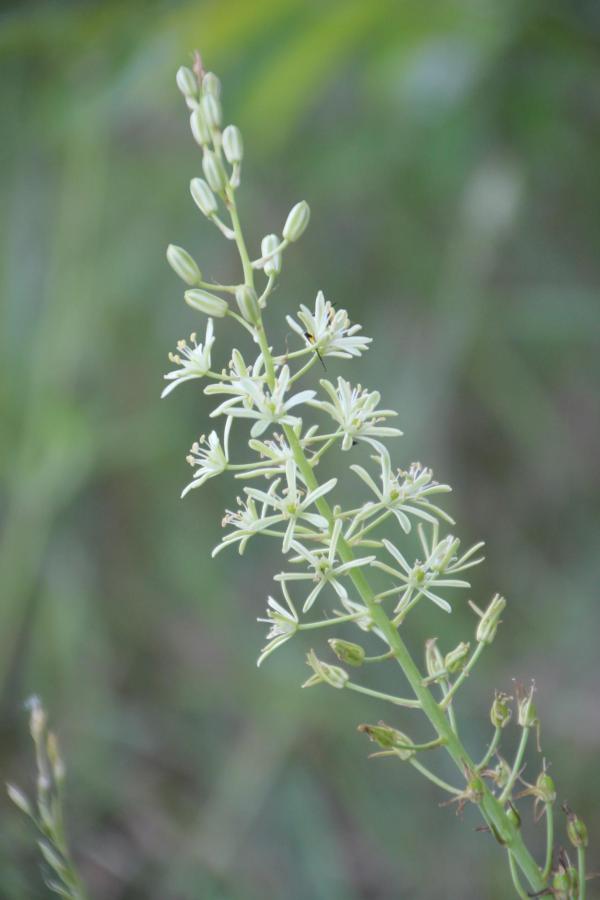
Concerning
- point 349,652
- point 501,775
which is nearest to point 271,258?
point 349,652

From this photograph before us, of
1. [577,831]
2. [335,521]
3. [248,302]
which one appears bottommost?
[577,831]

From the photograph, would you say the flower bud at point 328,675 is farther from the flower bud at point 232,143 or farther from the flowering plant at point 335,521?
the flower bud at point 232,143

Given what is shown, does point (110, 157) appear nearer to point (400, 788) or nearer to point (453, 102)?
point (453, 102)

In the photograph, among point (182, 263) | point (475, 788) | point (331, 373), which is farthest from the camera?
point (331, 373)

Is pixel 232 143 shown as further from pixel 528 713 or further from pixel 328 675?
pixel 528 713

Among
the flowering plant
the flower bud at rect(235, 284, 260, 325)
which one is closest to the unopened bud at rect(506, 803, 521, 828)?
the flowering plant

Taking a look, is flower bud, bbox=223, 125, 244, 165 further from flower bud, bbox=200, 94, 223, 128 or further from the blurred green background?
the blurred green background

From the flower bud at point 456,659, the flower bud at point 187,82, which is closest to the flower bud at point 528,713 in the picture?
the flower bud at point 456,659

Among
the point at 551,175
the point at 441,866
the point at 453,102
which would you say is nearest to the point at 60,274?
the point at 453,102
